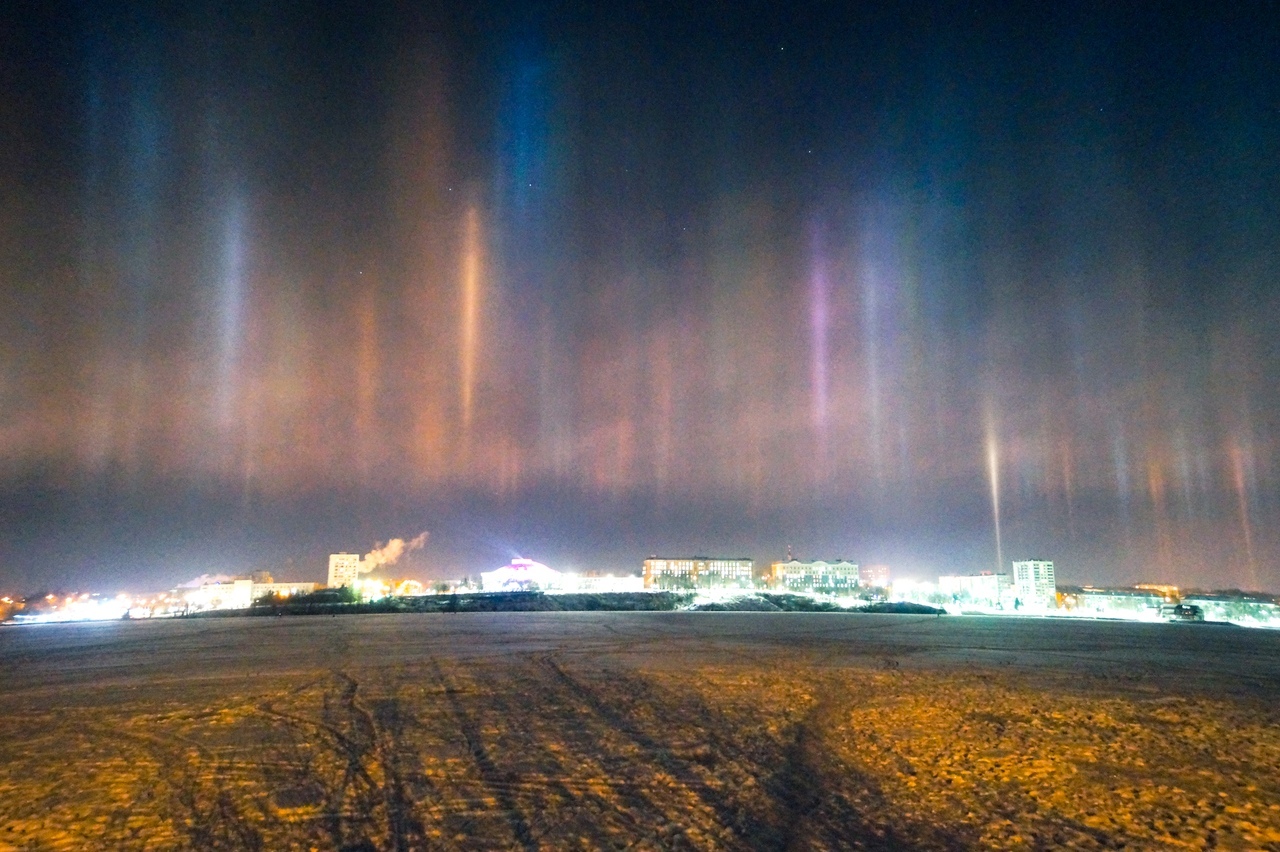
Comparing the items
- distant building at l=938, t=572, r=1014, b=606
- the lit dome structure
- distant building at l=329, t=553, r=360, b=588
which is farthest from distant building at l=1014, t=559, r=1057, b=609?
distant building at l=329, t=553, r=360, b=588

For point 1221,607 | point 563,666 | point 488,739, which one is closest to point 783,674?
point 563,666

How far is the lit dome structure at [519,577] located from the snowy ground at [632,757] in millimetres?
121476

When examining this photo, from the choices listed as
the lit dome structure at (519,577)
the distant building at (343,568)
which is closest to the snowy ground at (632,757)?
the lit dome structure at (519,577)

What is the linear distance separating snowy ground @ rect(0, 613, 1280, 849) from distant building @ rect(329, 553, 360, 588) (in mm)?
158155

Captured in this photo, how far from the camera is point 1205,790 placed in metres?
7.56

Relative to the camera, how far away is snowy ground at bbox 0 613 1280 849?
6191mm

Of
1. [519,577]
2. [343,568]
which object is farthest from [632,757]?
[343,568]

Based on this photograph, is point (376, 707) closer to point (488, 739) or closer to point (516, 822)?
point (488, 739)

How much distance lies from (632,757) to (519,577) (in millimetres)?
135379

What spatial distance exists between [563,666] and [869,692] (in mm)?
8058

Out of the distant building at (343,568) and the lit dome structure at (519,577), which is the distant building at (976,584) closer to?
the lit dome structure at (519,577)

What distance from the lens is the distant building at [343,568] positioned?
163375mm

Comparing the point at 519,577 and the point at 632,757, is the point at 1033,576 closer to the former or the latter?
the point at 519,577

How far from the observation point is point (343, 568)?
165 m
